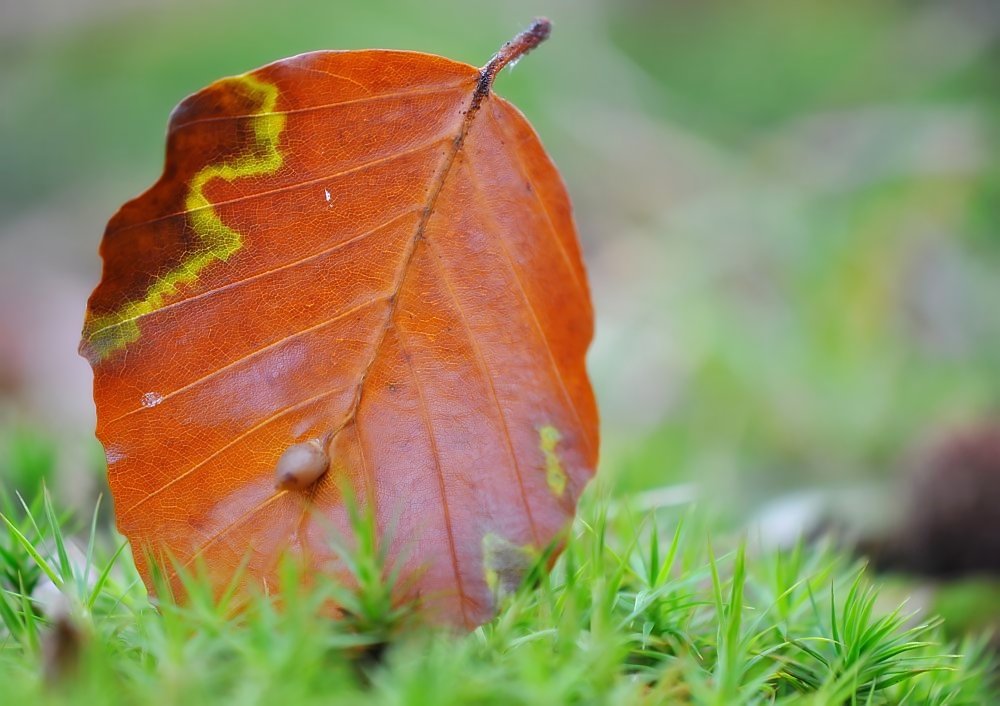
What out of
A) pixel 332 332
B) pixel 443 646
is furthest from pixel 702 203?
pixel 443 646

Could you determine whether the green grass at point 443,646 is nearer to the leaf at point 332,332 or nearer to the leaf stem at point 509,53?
the leaf at point 332,332

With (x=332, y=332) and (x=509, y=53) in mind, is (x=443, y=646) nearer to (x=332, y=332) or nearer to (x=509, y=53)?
(x=332, y=332)

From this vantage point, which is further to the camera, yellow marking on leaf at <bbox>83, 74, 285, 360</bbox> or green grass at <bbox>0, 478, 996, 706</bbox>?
yellow marking on leaf at <bbox>83, 74, 285, 360</bbox>

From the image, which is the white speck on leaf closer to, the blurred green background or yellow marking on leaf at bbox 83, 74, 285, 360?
yellow marking on leaf at bbox 83, 74, 285, 360

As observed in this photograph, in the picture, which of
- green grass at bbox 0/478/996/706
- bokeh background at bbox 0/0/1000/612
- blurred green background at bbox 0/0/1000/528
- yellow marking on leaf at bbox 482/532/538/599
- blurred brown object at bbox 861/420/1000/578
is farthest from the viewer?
blurred green background at bbox 0/0/1000/528

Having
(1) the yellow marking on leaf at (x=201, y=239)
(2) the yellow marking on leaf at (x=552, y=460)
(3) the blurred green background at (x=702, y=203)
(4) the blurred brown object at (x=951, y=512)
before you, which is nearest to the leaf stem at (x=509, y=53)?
(1) the yellow marking on leaf at (x=201, y=239)

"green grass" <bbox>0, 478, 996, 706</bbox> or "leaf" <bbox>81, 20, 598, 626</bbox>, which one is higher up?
"leaf" <bbox>81, 20, 598, 626</bbox>

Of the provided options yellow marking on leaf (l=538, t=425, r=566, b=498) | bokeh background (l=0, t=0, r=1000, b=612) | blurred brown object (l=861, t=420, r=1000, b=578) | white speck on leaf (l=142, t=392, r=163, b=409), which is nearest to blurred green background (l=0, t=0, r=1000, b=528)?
bokeh background (l=0, t=0, r=1000, b=612)
